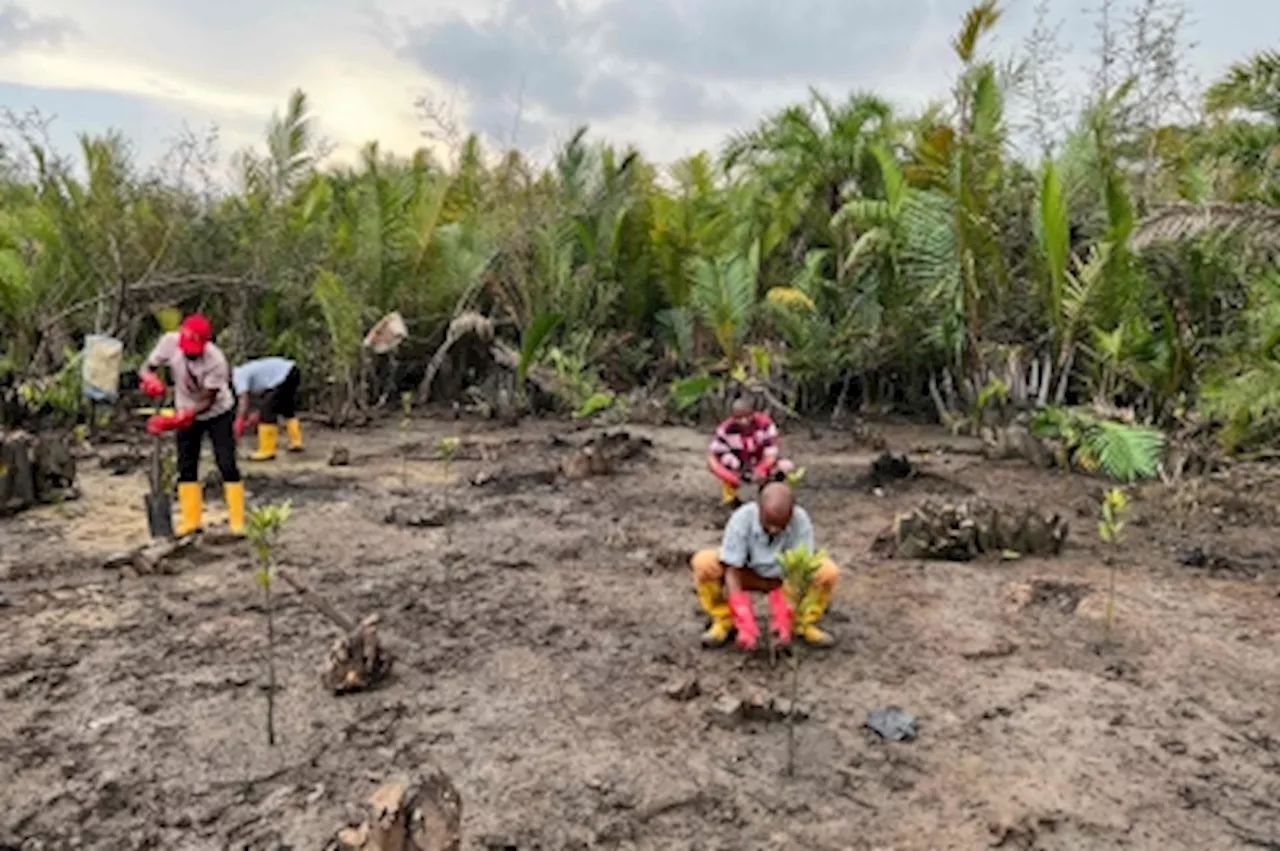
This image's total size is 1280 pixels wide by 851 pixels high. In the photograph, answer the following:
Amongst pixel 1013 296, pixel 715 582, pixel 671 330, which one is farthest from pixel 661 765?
pixel 671 330

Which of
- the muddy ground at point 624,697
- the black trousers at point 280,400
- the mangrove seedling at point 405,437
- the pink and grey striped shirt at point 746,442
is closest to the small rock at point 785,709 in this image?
the muddy ground at point 624,697

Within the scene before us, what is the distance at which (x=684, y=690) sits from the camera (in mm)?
4160

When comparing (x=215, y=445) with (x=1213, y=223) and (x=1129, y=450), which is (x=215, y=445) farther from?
(x=1129, y=450)

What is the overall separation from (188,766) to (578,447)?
7160mm

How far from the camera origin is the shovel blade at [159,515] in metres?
6.49

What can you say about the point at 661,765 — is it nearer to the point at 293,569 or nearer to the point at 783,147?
the point at 293,569

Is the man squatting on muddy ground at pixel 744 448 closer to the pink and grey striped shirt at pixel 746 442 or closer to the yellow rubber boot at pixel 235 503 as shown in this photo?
the pink and grey striped shirt at pixel 746 442

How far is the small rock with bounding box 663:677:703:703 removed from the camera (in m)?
4.16

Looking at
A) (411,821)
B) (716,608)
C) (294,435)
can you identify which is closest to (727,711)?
(716,608)

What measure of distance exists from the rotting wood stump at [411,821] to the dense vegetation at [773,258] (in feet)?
21.8

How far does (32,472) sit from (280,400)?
2622 millimetres

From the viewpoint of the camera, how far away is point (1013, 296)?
11.0 m

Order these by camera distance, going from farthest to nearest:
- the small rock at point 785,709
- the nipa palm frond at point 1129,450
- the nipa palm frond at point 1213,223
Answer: the nipa palm frond at point 1129,450, the nipa palm frond at point 1213,223, the small rock at point 785,709

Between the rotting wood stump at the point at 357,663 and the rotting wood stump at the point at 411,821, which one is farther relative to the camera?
the rotting wood stump at the point at 357,663
